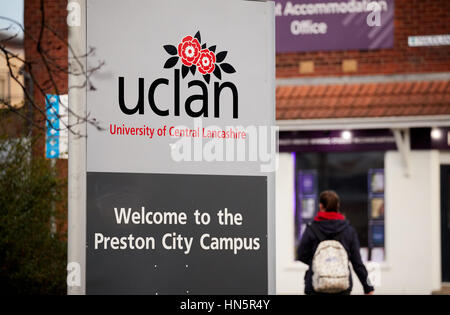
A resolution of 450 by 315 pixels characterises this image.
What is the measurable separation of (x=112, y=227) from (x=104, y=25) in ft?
3.19

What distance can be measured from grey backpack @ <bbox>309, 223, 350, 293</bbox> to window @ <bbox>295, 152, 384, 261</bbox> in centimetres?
759

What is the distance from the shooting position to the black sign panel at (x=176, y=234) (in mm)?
3619

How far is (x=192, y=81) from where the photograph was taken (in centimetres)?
371

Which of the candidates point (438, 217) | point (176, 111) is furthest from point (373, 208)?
point (176, 111)

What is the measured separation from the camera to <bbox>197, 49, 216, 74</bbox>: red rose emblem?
3732 mm

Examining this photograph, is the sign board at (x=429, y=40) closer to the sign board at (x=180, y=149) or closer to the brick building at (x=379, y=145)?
the brick building at (x=379, y=145)

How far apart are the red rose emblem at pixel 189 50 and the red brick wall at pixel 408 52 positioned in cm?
1072

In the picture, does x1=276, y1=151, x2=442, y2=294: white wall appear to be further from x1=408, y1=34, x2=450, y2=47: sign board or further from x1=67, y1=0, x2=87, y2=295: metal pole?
x1=67, y1=0, x2=87, y2=295: metal pole

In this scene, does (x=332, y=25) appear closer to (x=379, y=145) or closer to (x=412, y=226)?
(x=379, y=145)

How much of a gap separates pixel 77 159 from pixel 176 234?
60 cm

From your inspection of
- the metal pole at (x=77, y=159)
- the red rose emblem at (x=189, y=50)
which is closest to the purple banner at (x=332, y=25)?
the red rose emblem at (x=189, y=50)

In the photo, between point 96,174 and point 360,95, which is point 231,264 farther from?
point 360,95

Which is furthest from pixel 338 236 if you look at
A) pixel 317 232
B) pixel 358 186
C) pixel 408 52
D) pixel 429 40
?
pixel 429 40

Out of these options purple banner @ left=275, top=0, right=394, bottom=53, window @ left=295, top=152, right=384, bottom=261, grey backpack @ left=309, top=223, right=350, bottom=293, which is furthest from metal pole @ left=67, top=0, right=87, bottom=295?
window @ left=295, top=152, right=384, bottom=261
